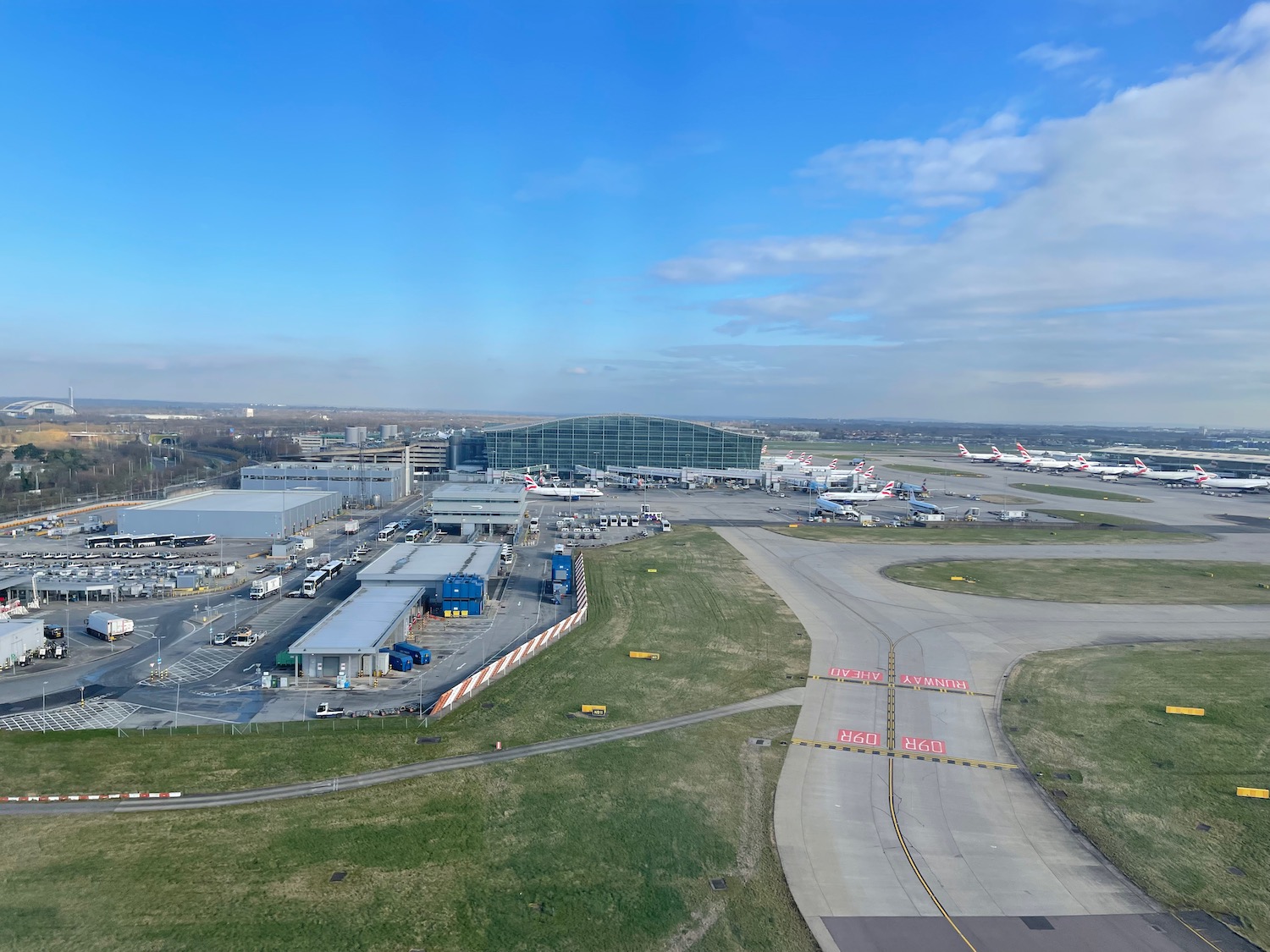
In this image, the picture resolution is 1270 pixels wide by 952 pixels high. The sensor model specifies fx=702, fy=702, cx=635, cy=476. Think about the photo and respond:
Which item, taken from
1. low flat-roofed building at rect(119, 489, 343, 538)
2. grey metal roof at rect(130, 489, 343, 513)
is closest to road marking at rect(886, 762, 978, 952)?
low flat-roofed building at rect(119, 489, 343, 538)

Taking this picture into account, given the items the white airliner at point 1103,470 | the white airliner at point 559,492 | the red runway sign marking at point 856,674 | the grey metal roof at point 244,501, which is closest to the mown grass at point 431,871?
the red runway sign marking at point 856,674

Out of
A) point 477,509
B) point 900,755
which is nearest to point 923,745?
point 900,755

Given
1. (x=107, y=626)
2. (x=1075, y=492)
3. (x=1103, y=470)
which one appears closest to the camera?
(x=107, y=626)

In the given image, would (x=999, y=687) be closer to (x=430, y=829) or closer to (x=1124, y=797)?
(x=1124, y=797)

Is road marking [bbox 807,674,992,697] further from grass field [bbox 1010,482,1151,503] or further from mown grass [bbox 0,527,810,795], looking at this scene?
grass field [bbox 1010,482,1151,503]

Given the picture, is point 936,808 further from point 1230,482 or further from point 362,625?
point 1230,482
